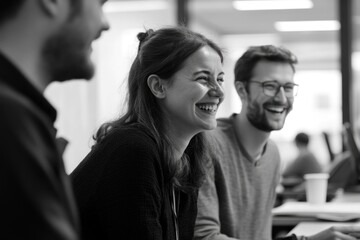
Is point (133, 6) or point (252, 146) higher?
point (133, 6)

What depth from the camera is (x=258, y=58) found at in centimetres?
249

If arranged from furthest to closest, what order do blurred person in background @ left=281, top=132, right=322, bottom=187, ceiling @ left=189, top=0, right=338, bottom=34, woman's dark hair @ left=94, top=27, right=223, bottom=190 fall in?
ceiling @ left=189, top=0, right=338, bottom=34
blurred person in background @ left=281, top=132, right=322, bottom=187
woman's dark hair @ left=94, top=27, right=223, bottom=190

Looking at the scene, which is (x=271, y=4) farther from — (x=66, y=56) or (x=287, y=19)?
(x=66, y=56)

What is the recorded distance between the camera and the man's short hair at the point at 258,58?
97.8 inches

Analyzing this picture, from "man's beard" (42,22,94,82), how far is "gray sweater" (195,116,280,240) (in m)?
1.31

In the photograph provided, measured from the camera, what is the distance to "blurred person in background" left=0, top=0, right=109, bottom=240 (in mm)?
593

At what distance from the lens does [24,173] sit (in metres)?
0.60

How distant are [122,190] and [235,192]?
917 millimetres

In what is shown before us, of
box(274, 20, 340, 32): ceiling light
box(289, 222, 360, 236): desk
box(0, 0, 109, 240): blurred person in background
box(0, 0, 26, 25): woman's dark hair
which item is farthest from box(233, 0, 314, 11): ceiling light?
box(0, 0, 26, 25): woman's dark hair

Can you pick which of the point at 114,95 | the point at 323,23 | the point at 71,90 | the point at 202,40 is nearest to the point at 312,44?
the point at 323,23

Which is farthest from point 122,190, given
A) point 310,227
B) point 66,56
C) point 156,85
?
point 310,227

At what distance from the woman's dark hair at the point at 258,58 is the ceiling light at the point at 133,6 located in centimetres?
513

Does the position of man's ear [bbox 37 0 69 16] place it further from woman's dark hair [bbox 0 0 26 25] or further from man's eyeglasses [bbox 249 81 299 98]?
man's eyeglasses [bbox 249 81 299 98]

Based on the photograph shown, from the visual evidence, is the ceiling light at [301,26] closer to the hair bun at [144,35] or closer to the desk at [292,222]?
the desk at [292,222]
